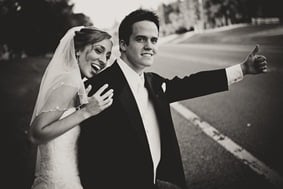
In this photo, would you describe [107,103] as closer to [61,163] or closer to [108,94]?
[108,94]

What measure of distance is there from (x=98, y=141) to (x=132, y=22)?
2.82 ft

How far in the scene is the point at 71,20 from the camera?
3268mm

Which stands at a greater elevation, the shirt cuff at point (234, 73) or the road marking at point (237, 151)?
the shirt cuff at point (234, 73)

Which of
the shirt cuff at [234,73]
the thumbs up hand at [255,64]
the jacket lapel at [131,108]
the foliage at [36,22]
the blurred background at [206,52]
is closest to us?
the jacket lapel at [131,108]

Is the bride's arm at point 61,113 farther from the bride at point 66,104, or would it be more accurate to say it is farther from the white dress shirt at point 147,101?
the white dress shirt at point 147,101

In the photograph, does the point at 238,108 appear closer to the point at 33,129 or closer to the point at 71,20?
the point at 71,20

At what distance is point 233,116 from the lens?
4.20m

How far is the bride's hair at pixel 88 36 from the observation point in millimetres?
2281

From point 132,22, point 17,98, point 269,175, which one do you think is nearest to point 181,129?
point 269,175

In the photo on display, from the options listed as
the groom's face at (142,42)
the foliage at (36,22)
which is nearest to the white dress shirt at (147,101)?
the groom's face at (142,42)

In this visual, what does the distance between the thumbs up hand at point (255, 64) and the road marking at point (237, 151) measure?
1.19 m

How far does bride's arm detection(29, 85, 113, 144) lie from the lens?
5.92ft

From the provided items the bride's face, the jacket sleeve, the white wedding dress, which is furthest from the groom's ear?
the white wedding dress

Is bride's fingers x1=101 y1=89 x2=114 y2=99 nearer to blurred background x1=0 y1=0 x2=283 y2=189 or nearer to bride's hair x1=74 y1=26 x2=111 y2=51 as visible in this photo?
Result: bride's hair x1=74 y1=26 x2=111 y2=51
